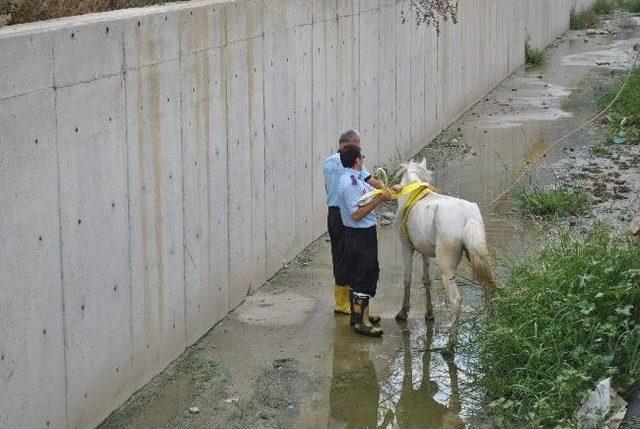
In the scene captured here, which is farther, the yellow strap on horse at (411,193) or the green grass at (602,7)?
the green grass at (602,7)

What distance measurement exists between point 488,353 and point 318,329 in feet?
6.61

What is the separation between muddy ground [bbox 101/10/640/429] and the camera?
8109 mm

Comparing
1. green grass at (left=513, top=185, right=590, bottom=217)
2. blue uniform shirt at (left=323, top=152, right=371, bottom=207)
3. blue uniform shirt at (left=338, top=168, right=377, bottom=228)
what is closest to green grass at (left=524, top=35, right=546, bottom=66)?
green grass at (left=513, top=185, right=590, bottom=217)

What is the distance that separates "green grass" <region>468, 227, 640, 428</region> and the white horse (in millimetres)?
276

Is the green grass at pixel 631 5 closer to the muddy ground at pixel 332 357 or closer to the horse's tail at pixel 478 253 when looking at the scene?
the muddy ground at pixel 332 357

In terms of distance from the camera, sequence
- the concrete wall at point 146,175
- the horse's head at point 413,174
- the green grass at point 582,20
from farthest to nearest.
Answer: the green grass at point 582,20 → the horse's head at point 413,174 → the concrete wall at point 146,175

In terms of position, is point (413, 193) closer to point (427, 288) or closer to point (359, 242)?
point (359, 242)

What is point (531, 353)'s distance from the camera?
7.95m

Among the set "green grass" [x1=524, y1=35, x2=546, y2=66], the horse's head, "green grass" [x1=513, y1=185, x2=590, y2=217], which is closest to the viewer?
the horse's head

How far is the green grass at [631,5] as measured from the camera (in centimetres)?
3547

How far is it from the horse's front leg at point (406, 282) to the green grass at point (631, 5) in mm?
27696

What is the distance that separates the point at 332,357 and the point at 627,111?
414 inches

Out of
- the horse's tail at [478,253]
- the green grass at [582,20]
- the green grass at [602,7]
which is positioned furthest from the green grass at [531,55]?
the horse's tail at [478,253]

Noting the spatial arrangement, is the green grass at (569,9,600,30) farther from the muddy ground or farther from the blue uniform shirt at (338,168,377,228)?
the blue uniform shirt at (338,168,377,228)
